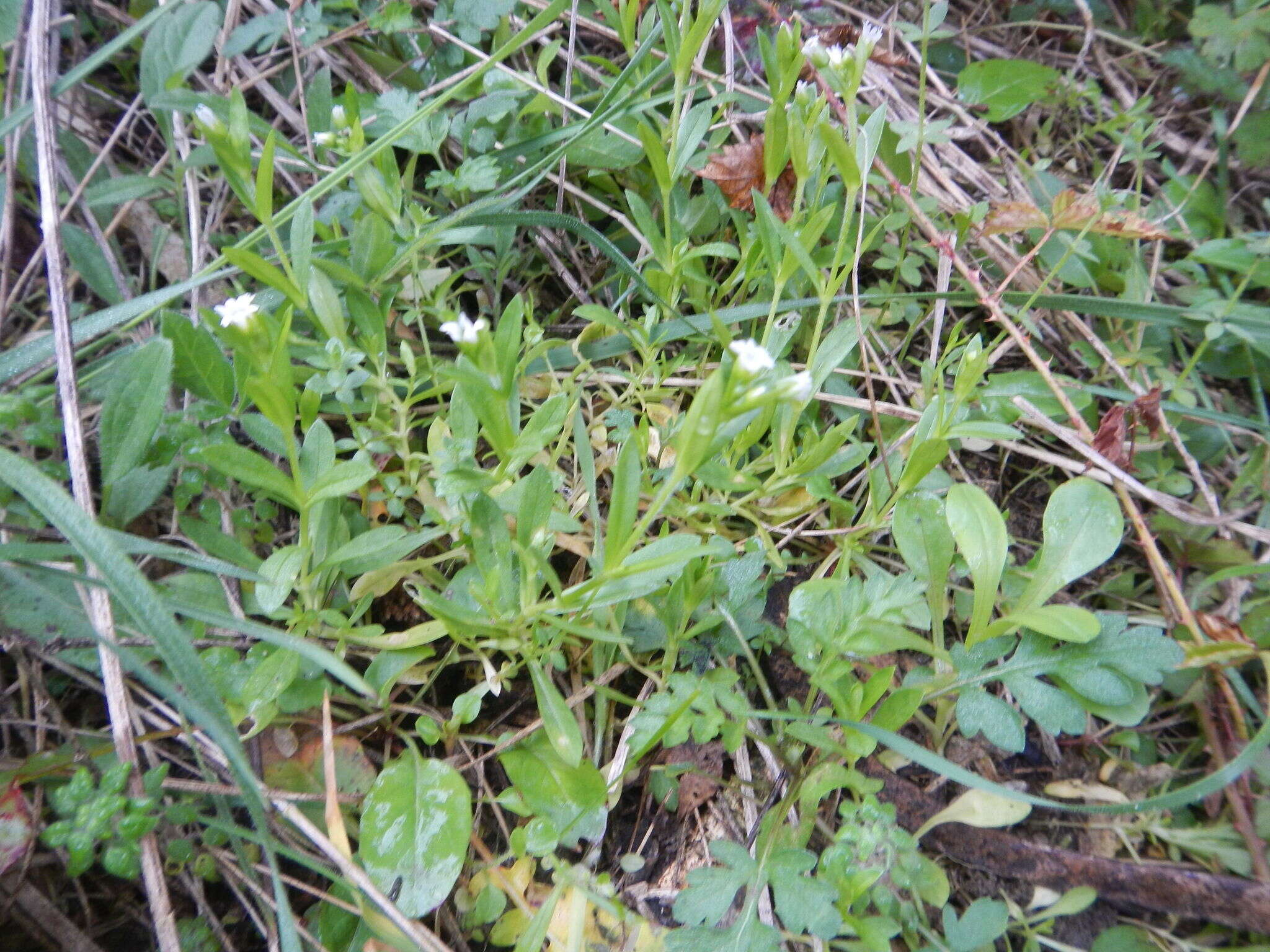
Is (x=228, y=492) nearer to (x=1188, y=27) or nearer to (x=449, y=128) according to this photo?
(x=449, y=128)

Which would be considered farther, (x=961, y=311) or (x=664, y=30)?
(x=961, y=311)

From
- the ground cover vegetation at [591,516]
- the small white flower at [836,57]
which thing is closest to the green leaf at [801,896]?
the ground cover vegetation at [591,516]

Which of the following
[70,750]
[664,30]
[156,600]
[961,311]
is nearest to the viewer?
[156,600]

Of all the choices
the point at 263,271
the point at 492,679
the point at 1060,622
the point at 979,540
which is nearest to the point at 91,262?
the point at 263,271

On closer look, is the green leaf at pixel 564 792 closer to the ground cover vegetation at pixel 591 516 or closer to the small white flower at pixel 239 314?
the ground cover vegetation at pixel 591 516

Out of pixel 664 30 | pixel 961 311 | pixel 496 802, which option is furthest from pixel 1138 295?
pixel 496 802

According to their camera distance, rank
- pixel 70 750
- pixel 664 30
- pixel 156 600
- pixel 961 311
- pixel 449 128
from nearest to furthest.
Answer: pixel 156 600 < pixel 70 750 < pixel 664 30 < pixel 449 128 < pixel 961 311

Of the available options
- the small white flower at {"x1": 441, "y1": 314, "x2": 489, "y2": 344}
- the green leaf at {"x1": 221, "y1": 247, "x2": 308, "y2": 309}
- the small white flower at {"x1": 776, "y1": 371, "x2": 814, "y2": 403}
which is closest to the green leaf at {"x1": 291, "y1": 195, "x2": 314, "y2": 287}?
the green leaf at {"x1": 221, "y1": 247, "x2": 308, "y2": 309}

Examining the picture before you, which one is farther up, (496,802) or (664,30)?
(664,30)

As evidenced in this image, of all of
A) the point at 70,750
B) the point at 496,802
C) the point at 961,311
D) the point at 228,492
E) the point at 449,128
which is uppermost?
the point at 449,128
